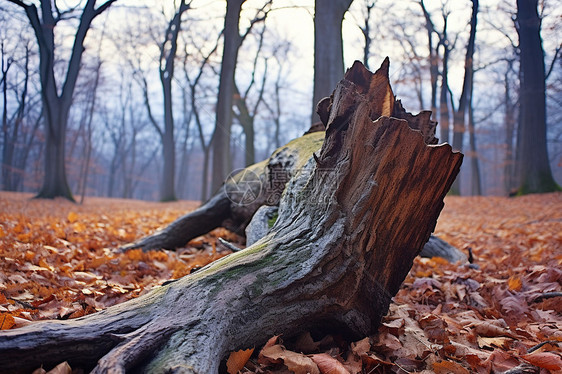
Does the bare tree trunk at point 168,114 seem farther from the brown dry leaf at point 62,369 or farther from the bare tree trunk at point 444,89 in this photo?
the brown dry leaf at point 62,369

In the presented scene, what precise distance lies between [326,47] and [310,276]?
22.0 ft

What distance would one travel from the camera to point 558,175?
43156mm

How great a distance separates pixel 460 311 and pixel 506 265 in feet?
4.76

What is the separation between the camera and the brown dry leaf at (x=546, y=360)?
145cm

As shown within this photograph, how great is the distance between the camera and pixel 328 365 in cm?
143

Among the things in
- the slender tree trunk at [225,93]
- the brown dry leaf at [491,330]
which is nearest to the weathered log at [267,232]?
the brown dry leaf at [491,330]

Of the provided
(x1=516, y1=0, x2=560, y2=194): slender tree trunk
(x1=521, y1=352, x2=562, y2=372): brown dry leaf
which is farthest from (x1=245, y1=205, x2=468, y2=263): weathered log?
(x1=516, y1=0, x2=560, y2=194): slender tree trunk

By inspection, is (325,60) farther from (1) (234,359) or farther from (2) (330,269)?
(1) (234,359)

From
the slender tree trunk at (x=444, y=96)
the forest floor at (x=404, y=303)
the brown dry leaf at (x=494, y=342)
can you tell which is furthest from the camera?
the slender tree trunk at (x=444, y=96)

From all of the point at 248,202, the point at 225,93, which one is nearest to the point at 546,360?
the point at 248,202

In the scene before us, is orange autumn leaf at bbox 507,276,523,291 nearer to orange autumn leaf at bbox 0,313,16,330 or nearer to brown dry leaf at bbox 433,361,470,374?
brown dry leaf at bbox 433,361,470,374

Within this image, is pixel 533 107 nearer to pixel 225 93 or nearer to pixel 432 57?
pixel 432 57

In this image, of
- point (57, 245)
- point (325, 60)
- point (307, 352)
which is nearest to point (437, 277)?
point (307, 352)

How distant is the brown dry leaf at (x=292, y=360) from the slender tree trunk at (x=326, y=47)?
6.21m
